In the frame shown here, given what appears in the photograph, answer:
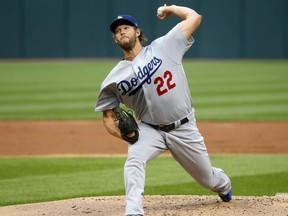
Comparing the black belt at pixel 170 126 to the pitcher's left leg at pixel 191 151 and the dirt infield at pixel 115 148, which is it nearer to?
the pitcher's left leg at pixel 191 151

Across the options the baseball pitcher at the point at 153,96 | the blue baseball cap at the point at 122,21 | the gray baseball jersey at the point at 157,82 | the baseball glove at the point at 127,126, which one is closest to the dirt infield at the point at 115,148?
the baseball pitcher at the point at 153,96

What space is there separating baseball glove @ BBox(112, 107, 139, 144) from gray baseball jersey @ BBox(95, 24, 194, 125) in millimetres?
158

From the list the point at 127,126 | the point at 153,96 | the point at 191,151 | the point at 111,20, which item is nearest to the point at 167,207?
the point at 191,151

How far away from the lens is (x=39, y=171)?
876 centimetres

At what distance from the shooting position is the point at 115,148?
10.7 metres

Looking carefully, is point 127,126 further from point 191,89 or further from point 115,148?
point 191,89

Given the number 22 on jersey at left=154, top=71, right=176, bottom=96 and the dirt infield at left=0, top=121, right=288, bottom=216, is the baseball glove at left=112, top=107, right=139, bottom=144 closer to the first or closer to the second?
the number 22 on jersey at left=154, top=71, right=176, bottom=96

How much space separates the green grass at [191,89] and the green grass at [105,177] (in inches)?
176

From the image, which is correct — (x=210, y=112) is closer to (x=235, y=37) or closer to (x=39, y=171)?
(x=39, y=171)

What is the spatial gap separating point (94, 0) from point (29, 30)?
271 centimetres

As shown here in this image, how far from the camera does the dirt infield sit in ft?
20.1

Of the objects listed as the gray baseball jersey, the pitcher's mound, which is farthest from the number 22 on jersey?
the pitcher's mound

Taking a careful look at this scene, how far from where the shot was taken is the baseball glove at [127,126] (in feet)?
18.4

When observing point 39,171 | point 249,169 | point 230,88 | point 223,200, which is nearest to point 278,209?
point 223,200
